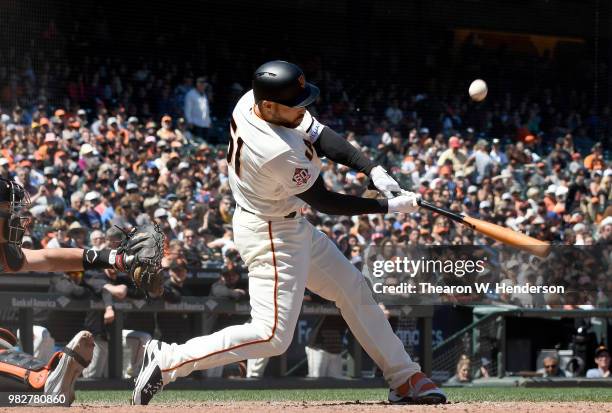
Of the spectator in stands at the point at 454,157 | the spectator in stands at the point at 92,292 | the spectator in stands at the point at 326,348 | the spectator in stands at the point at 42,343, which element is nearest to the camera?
the spectator in stands at the point at 42,343

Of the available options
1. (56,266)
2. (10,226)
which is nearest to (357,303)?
(56,266)

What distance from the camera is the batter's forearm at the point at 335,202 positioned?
5.16 meters

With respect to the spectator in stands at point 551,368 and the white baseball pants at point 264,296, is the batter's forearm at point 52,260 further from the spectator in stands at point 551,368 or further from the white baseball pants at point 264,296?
the spectator in stands at point 551,368

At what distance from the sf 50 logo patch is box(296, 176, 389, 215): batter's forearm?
0.27 feet

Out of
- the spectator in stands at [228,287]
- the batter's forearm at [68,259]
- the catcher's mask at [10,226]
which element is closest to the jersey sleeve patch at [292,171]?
the batter's forearm at [68,259]

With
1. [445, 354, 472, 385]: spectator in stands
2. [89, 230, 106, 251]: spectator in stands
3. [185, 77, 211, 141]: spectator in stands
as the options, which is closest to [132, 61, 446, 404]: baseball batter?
[89, 230, 106, 251]: spectator in stands

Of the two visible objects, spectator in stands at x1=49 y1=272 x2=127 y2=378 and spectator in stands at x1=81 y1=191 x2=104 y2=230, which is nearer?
spectator in stands at x1=49 y1=272 x2=127 y2=378

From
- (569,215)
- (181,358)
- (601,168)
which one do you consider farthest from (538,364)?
(601,168)

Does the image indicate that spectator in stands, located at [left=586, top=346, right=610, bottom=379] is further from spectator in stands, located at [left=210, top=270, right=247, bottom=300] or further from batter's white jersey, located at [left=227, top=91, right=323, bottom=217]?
batter's white jersey, located at [left=227, top=91, right=323, bottom=217]

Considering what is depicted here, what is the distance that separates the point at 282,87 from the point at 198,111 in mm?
11783

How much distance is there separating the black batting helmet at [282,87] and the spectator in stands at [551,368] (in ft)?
18.9

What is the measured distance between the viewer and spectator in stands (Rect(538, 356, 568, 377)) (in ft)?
33.4

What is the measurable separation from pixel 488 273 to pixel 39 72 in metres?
9.19

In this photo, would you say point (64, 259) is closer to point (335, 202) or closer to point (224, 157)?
point (335, 202)
